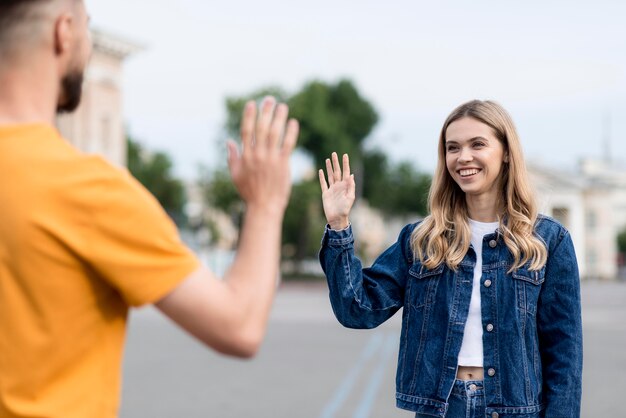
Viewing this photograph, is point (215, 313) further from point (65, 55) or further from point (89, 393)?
point (65, 55)

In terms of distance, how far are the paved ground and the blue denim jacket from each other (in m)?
5.81

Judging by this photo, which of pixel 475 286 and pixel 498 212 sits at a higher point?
pixel 498 212

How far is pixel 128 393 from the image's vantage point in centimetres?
1038

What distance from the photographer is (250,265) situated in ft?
5.64

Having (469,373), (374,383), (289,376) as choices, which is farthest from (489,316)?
(289,376)

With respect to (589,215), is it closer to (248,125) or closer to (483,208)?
(483,208)

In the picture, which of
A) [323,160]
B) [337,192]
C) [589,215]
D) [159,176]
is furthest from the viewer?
[589,215]

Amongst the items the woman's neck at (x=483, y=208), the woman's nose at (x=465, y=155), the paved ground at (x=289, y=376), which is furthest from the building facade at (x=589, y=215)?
the woman's nose at (x=465, y=155)

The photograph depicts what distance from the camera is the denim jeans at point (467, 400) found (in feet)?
10.4

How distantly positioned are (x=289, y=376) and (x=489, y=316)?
922cm

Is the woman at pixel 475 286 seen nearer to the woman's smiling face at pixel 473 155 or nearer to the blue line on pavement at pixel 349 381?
the woman's smiling face at pixel 473 155

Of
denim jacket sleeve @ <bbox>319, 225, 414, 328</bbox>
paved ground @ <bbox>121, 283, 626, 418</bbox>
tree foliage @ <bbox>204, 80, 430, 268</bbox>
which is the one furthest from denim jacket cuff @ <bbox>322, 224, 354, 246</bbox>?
tree foliage @ <bbox>204, 80, 430, 268</bbox>

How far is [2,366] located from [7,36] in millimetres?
588

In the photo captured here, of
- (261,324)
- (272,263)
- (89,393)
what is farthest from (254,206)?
(89,393)
